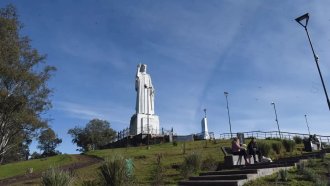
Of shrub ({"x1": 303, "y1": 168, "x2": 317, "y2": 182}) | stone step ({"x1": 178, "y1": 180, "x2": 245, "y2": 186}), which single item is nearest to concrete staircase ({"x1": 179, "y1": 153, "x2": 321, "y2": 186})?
stone step ({"x1": 178, "y1": 180, "x2": 245, "y2": 186})

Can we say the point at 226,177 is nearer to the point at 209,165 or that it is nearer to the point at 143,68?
the point at 209,165

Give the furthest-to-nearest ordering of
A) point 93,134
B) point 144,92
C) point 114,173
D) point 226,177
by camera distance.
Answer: point 93,134, point 144,92, point 226,177, point 114,173

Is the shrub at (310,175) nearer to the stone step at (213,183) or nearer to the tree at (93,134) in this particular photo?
the stone step at (213,183)

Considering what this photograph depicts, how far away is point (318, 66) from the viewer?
62.7ft

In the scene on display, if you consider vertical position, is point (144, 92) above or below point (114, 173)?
above

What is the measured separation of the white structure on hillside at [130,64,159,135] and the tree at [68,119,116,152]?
79.4 ft

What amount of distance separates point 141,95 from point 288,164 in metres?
43.4

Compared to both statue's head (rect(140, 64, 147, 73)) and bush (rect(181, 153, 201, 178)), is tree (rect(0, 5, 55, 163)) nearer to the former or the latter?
bush (rect(181, 153, 201, 178))

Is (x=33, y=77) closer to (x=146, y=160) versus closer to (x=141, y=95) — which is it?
(x=146, y=160)

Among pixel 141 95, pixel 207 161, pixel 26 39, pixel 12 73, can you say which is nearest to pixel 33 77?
pixel 12 73

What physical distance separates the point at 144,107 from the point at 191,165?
3998 centimetres

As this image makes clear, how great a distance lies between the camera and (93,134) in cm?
7738

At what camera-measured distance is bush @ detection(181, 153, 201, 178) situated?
15.8 metres

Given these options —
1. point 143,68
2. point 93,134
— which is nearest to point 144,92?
point 143,68
